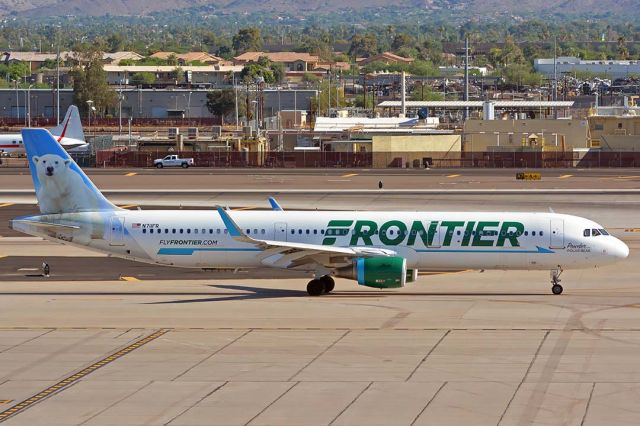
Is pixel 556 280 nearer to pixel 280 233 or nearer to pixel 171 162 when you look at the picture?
pixel 280 233

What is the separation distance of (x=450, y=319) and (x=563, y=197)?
173 feet

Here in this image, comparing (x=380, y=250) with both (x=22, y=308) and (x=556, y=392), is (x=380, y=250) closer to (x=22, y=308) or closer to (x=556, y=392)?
(x=22, y=308)

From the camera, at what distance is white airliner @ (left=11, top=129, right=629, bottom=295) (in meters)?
50.7

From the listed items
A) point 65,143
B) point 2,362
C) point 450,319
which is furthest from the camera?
point 65,143

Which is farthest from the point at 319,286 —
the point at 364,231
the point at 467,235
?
the point at 467,235

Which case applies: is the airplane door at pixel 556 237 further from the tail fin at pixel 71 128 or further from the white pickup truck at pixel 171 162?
the tail fin at pixel 71 128

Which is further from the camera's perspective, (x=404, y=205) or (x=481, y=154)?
(x=481, y=154)

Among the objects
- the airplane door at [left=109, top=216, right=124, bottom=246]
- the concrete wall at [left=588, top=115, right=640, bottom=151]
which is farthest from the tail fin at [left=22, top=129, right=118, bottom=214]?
the concrete wall at [left=588, top=115, right=640, bottom=151]

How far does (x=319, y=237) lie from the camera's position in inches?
2044

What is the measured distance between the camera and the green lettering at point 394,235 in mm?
51250

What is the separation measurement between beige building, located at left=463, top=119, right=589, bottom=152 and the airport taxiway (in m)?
83.4

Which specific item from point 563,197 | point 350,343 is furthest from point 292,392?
point 563,197

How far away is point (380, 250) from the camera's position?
168 ft

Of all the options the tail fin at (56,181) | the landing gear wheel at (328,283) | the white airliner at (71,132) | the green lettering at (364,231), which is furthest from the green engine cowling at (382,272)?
the white airliner at (71,132)
